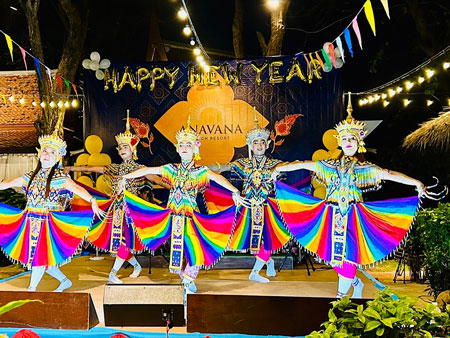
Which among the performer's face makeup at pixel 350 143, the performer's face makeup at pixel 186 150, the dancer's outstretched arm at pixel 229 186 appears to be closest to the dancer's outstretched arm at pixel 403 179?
the performer's face makeup at pixel 350 143

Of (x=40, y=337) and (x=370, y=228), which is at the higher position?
(x=370, y=228)

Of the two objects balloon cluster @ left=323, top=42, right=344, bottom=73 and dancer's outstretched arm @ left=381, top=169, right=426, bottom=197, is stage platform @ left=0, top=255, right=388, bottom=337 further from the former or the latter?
balloon cluster @ left=323, top=42, right=344, bottom=73

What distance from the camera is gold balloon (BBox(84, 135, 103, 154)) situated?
754 cm

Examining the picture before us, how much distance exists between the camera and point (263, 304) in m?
3.30

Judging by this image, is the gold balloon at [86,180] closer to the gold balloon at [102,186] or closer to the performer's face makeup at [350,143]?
the gold balloon at [102,186]

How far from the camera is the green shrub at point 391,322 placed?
1.75 meters

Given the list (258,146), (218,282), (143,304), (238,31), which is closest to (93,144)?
(258,146)

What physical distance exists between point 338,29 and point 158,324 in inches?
386

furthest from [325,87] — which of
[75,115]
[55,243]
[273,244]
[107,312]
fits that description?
[75,115]

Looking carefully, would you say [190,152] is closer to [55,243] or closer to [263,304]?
[55,243]

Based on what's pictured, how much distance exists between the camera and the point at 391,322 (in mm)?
1729

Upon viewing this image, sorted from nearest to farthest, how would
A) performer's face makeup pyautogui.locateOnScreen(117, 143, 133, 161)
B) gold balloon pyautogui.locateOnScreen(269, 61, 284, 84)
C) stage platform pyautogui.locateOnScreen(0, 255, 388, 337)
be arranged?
stage platform pyautogui.locateOnScreen(0, 255, 388, 337) < performer's face makeup pyautogui.locateOnScreen(117, 143, 133, 161) < gold balloon pyautogui.locateOnScreen(269, 61, 284, 84)

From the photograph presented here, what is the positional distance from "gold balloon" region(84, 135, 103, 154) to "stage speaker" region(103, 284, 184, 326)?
4319 mm

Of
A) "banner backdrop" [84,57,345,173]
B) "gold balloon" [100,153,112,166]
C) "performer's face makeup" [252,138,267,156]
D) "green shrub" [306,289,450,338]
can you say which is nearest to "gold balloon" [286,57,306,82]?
"banner backdrop" [84,57,345,173]
